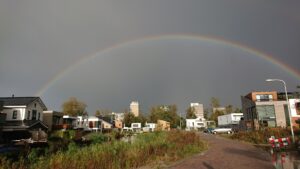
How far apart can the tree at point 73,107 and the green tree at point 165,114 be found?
1403 inches

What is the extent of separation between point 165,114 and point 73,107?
144 feet

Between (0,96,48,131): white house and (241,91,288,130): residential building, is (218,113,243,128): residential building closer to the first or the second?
(241,91,288,130): residential building

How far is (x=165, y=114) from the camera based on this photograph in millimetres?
120000

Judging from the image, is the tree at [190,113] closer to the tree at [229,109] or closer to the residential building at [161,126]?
the tree at [229,109]

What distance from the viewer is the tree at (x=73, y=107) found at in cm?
10869

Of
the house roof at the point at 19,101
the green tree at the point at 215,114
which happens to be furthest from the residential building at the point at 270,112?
the green tree at the point at 215,114

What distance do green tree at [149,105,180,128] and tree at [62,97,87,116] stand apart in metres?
35.6

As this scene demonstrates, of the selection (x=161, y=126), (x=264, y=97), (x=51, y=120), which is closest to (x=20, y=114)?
(x=51, y=120)

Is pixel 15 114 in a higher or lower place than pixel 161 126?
higher

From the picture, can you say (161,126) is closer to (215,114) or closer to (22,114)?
(22,114)

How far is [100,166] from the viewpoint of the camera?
12.1 m

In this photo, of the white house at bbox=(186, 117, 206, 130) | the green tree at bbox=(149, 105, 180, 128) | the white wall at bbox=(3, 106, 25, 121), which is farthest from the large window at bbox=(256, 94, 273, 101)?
the green tree at bbox=(149, 105, 180, 128)

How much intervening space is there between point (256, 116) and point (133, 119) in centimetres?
6716

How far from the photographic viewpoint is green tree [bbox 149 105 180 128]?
119 metres
